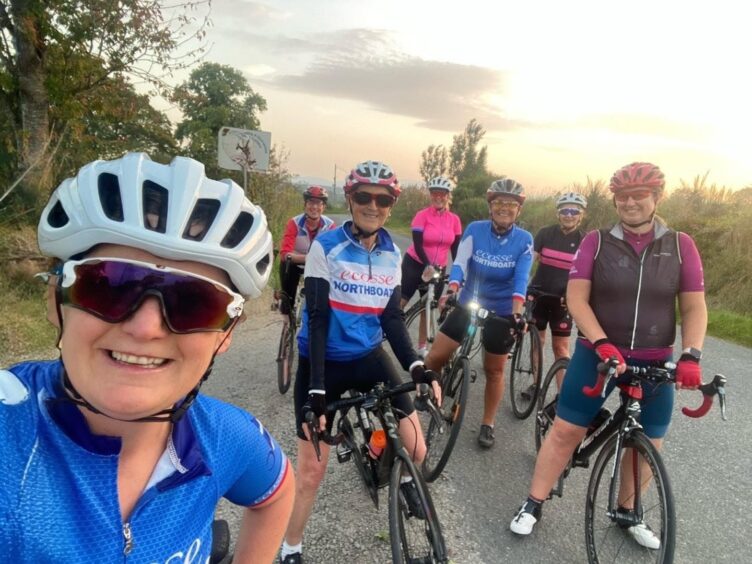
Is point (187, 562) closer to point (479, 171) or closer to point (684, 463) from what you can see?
point (684, 463)

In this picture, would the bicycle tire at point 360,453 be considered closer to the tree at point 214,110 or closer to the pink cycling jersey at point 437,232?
the pink cycling jersey at point 437,232

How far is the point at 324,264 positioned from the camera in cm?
260

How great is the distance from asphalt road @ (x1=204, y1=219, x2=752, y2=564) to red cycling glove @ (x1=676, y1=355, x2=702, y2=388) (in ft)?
4.31

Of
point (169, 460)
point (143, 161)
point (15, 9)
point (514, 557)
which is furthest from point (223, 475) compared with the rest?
point (15, 9)

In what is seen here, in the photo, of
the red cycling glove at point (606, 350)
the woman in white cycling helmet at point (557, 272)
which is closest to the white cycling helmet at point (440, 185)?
the woman in white cycling helmet at point (557, 272)

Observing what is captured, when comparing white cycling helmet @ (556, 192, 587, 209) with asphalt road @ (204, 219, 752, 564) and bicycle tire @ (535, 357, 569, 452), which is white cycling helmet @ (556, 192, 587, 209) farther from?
asphalt road @ (204, 219, 752, 564)

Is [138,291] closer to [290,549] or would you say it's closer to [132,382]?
[132,382]

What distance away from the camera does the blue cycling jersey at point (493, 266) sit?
4.23 m

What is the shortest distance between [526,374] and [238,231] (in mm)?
4461

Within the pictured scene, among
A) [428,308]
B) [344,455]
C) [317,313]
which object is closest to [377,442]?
[344,455]

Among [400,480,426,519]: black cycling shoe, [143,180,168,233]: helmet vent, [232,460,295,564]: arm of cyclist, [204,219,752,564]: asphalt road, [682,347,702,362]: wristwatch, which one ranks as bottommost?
[204,219,752,564]: asphalt road

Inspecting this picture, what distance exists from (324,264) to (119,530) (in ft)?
5.82

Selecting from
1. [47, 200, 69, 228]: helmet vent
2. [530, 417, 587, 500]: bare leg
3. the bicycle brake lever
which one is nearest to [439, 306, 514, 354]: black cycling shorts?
[530, 417, 587, 500]: bare leg

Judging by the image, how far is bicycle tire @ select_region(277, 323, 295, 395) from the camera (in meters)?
4.98
